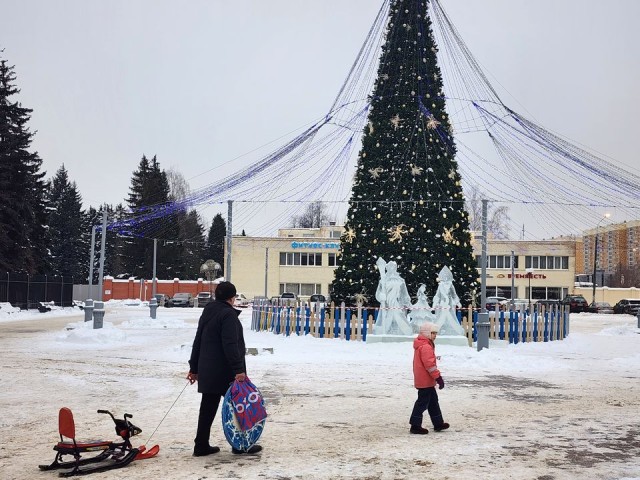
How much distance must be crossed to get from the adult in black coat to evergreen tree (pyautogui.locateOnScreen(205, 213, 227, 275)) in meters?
90.5

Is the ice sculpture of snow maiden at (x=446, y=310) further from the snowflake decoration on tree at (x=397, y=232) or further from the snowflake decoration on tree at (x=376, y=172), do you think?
the snowflake decoration on tree at (x=376, y=172)

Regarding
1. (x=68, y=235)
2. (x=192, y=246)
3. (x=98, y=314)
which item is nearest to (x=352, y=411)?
(x=98, y=314)

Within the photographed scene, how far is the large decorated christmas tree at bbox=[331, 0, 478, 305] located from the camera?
2319cm

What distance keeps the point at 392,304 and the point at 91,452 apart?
46.7ft

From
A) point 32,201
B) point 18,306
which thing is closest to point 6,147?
point 32,201

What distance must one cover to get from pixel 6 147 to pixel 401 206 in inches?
1335

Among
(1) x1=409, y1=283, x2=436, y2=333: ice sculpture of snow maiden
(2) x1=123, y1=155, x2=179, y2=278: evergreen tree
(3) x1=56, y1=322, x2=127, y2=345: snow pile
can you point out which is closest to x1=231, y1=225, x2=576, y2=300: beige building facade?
(2) x1=123, y1=155, x2=179, y2=278: evergreen tree

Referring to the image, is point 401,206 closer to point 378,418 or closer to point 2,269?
point 378,418

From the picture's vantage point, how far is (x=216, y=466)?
6.60 m

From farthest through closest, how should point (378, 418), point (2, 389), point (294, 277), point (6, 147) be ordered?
point (294, 277) < point (6, 147) < point (2, 389) < point (378, 418)

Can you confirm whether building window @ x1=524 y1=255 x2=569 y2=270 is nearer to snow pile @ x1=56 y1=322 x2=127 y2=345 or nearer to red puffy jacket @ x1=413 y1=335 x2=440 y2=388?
snow pile @ x1=56 y1=322 x2=127 y2=345

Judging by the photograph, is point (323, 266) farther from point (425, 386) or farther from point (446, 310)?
point (425, 386)

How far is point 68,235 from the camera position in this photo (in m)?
81.7

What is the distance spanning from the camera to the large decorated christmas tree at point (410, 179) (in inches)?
913
